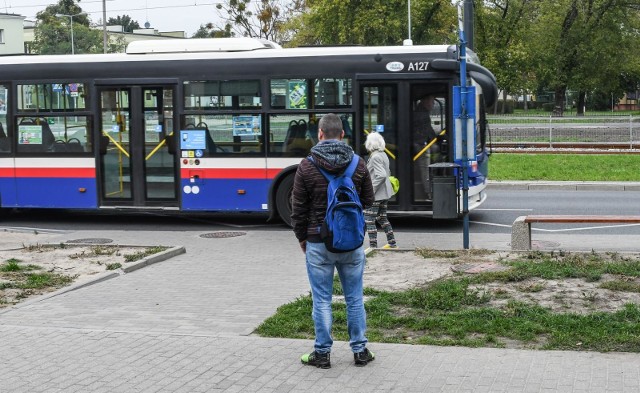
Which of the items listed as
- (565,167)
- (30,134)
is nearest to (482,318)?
(30,134)

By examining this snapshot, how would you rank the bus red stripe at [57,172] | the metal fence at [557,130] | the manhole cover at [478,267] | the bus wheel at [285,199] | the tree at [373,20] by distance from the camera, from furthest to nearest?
the tree at [373,20] → the metal fence at [557,130] → the bus red stripe at [57,172] → the bus wheel at [285,199] → the manhole cover at [478,267]

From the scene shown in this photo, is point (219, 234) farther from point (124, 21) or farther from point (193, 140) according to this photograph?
point (124, 21)

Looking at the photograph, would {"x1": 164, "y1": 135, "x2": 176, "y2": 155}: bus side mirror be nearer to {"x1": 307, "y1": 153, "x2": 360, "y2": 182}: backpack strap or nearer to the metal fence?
{"x1": 307, "y1": 153, "x2": 360, "y2": 182}: backpack strap

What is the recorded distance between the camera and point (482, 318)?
8742mm

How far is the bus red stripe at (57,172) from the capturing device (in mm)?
17516

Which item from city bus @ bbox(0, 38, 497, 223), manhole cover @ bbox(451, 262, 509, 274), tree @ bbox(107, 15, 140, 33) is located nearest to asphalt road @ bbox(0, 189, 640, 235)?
city bus @ bbox(0, 38, 497, 223)

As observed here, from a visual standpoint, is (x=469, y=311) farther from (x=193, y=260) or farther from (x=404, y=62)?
(x=404, y=62)

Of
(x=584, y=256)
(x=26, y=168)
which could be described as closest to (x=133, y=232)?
(x=26, y=168)

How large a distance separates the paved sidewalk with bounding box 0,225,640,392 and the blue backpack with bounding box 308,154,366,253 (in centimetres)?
88

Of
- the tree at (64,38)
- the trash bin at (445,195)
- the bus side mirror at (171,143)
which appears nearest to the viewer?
the trash bin at (445,195)

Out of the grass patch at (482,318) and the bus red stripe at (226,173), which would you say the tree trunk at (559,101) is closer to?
the bus red stripe at (226,173)

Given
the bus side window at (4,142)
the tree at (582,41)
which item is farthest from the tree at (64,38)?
the bus side window at (4,142)

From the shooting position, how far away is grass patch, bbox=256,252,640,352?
26.2ft

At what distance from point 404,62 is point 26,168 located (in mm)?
6717
